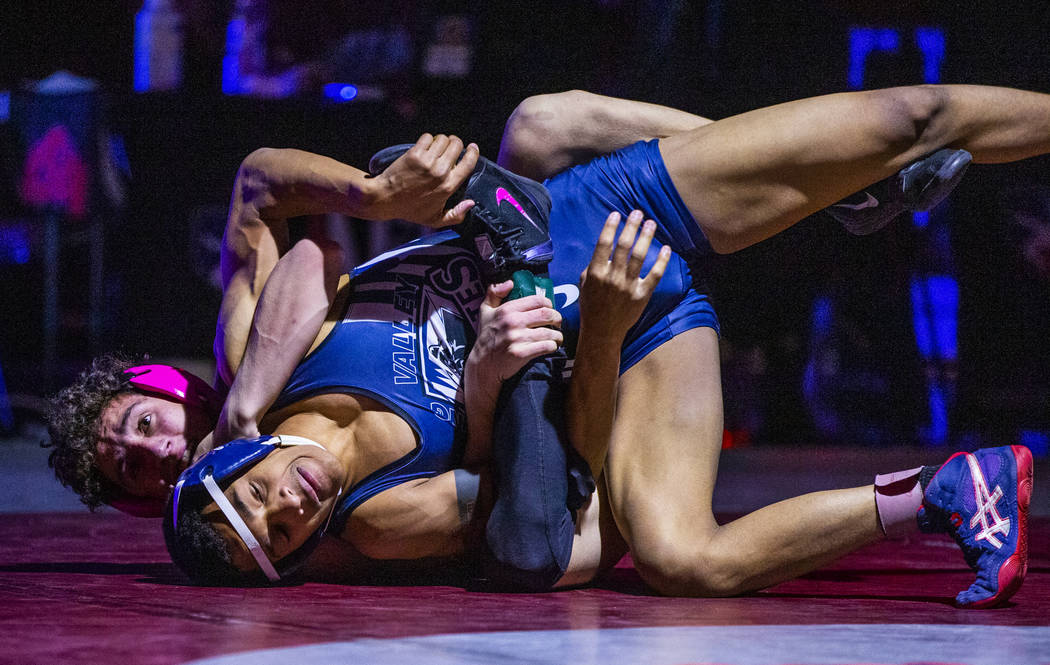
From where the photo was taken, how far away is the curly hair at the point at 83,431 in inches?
73.0

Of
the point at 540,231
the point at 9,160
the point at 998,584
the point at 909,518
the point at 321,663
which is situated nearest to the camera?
the point at 321,663

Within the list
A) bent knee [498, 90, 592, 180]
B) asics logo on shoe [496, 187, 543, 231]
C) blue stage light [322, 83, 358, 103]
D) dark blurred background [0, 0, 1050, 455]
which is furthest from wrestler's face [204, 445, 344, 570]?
blue stage light [322, 83, 358, 103]

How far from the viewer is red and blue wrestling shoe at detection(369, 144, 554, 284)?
1604 millimetres

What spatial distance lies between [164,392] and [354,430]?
0.40 meters

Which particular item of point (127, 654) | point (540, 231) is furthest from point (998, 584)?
point (127, 654)

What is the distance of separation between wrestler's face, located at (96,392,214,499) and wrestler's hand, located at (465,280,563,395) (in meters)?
0.56

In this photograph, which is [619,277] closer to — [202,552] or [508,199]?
[508,199]

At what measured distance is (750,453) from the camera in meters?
4.33

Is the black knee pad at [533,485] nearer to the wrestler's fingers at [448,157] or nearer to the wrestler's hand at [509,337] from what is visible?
the wrestler's hand at [509,337]

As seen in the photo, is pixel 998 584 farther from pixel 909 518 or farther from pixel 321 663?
pixel 321 663

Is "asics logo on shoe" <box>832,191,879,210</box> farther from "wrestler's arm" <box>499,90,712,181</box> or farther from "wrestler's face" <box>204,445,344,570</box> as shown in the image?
"wrestler's face" <box>204,445,344,570</box>

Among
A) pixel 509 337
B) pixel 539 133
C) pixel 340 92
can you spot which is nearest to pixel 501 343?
pixel 509 337

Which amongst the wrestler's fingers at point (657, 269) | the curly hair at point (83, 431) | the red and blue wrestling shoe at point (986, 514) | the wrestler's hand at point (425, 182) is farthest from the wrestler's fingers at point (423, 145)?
the red and blue wrestling shoe at point (986, 514)

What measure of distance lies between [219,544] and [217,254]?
3597 mm
